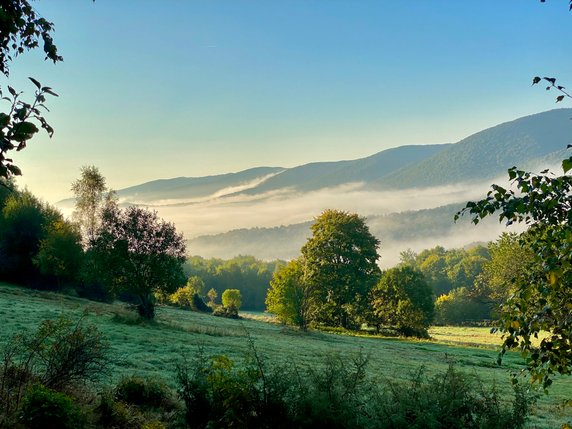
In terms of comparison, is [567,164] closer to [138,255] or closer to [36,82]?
[36,82]

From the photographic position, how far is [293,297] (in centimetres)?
6059

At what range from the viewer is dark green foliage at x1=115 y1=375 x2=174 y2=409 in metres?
12.0

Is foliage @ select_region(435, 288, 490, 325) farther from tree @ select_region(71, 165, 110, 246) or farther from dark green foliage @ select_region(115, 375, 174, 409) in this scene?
dark green foliage @ select_region(115, 375, 174, 409)

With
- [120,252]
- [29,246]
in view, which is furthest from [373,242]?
[29,246]

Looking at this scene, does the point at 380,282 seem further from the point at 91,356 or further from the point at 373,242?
the point at 91,356

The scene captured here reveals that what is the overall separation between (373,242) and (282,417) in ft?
202

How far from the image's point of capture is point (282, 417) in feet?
33.9

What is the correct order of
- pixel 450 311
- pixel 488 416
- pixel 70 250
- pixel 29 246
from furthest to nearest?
pixel 450 311, pixel 29 246, pixel 70 250, pixel 488 416

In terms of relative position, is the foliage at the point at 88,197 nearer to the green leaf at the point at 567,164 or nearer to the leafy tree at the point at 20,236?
the leafy tree at the point at 20,236

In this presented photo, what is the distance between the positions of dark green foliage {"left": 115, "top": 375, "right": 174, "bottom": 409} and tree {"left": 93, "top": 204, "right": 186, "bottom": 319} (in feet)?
95.9

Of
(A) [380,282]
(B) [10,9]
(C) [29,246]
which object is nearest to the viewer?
(B) [10,9]

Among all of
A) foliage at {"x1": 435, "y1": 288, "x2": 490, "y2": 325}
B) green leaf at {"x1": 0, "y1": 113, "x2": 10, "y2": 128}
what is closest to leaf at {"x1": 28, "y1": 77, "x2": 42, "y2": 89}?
green leaf at {"x1": 0, "y1": 113, "x2": 10, "y2": 128}

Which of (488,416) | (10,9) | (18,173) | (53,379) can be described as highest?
(10,9)

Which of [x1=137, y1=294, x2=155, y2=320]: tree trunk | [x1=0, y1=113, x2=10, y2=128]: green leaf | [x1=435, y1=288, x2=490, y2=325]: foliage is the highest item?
[x1=0, y1=113, x2=10, y2=128]: green leaf
